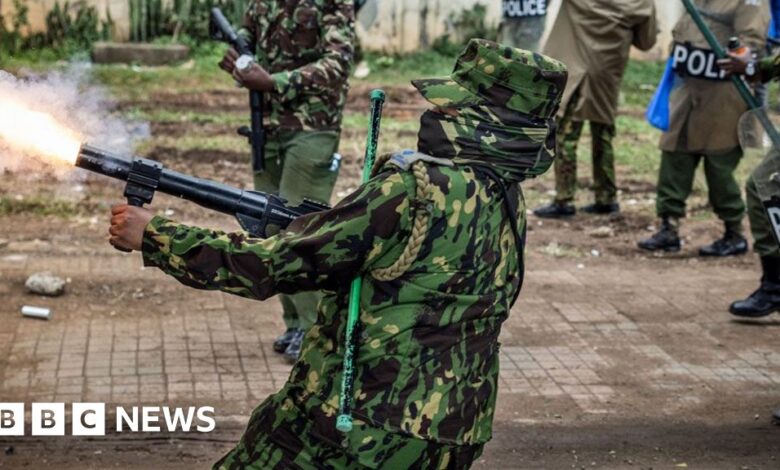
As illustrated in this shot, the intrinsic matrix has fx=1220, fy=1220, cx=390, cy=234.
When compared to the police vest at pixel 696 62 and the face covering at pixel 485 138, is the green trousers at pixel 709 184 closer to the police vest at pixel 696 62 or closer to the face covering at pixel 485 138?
the police vest at pixel 696 62

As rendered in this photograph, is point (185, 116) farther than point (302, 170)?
Yes

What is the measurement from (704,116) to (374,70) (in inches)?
292

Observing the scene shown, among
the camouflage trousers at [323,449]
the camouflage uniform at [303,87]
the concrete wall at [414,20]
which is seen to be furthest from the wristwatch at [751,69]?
the concrete wall at [414,20]

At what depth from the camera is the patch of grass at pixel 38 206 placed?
952 cm

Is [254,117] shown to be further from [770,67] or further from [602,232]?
[602,232]

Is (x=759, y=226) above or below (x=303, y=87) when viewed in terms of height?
below

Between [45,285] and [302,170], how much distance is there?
2.10 m

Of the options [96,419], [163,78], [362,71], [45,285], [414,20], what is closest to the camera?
[96,419]

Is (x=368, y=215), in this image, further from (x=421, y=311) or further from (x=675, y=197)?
(x=675, y=197)

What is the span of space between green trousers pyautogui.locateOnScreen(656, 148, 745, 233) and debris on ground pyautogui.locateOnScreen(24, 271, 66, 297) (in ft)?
15.0

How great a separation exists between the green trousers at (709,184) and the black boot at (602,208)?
1.02 m

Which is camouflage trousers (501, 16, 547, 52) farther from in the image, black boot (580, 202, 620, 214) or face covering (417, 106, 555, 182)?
face covering (417, 106, 555, 182)

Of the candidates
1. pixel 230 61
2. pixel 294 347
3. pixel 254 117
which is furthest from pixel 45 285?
pixel 230 61

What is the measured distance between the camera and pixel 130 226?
3588 millimetres
